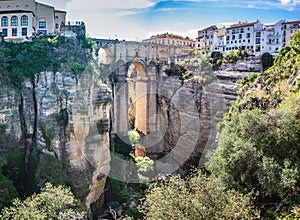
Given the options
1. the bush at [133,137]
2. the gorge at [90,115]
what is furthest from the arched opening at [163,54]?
the bush at [133,137]

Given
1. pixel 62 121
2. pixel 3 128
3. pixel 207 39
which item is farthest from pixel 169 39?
pixel 3 128

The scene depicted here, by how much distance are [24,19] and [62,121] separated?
41.2ft

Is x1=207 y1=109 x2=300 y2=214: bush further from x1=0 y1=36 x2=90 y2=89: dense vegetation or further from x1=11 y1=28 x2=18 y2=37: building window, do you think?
x1=11 y1=28 x2=18 y2=37: building window

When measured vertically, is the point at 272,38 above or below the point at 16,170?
above

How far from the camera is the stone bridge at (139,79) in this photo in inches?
1506

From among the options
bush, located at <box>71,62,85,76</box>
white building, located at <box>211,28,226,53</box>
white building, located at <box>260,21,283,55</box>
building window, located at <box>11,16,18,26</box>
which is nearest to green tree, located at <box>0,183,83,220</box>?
bush, located at <box>71,62,85,76</box>

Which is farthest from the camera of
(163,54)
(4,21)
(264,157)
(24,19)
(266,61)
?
(163,54)

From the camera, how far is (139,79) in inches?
1693

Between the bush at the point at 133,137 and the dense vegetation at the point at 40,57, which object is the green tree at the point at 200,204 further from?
the bush at the point at 133,137

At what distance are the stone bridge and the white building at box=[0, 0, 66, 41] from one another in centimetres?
597

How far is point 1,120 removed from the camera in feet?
78.9

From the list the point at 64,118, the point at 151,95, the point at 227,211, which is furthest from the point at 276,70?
the point at 151,95

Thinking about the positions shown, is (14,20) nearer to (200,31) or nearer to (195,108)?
(195,108)

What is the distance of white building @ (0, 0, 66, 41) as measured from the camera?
31.4m
